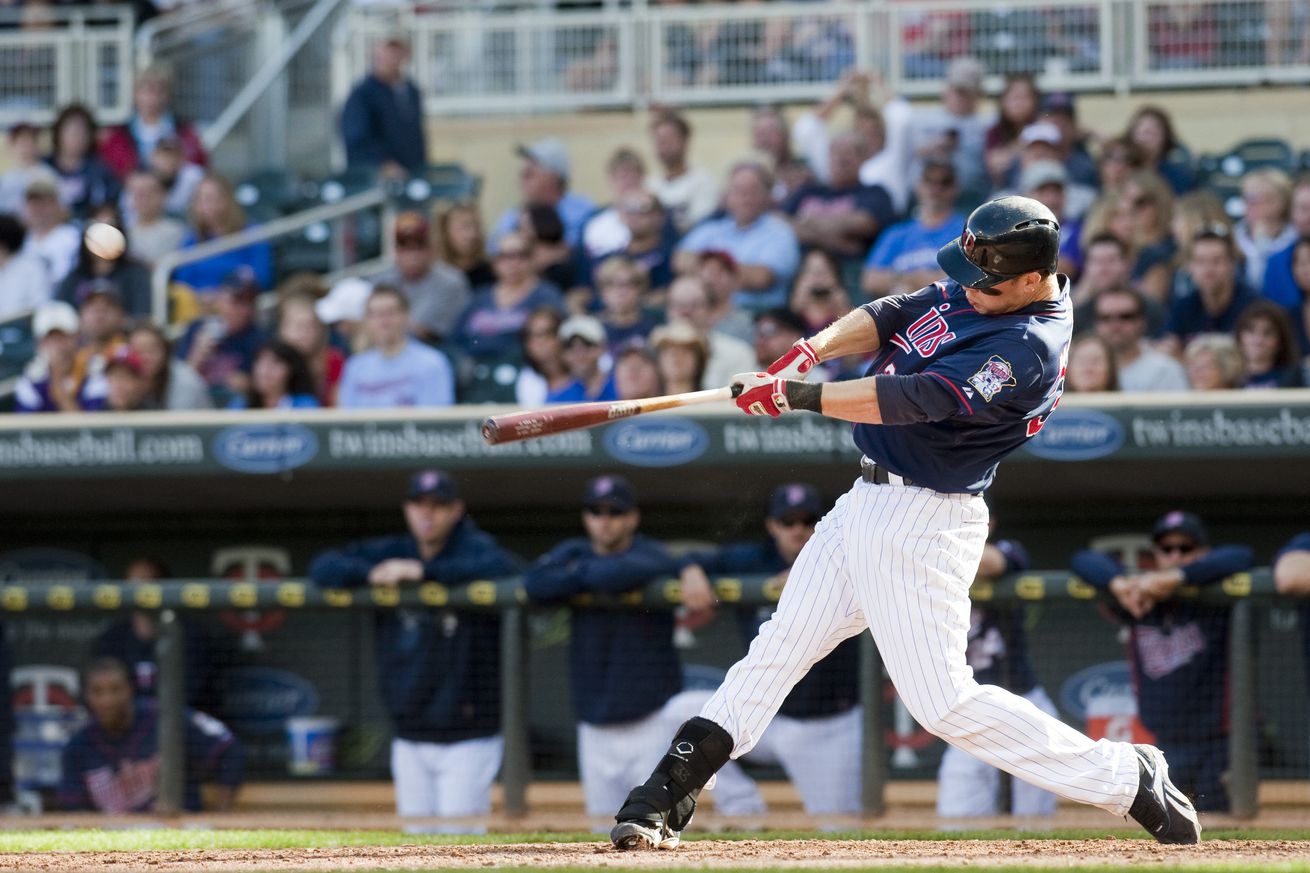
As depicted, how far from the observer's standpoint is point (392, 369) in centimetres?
767

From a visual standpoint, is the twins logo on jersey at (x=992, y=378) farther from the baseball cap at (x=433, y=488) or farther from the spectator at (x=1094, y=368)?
the baseball cap at (x=433, y=488)

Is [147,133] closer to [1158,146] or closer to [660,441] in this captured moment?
[660,441]

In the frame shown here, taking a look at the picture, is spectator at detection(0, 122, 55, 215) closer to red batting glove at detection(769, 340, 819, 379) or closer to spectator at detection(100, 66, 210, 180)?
spectator at detection(100, 66, 210, 180)

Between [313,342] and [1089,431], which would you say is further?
[313,342]

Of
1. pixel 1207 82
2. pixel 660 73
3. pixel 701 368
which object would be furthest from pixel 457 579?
pixel 1207 82

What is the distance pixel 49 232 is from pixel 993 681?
19.2ft

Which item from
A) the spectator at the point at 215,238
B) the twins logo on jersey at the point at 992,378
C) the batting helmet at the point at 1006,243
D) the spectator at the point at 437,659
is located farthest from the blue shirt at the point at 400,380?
the twins logo on jersey at the point at 992,378

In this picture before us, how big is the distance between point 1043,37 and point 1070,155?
69.3 inches

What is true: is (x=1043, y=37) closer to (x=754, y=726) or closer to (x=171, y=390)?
(x=171, y=390)

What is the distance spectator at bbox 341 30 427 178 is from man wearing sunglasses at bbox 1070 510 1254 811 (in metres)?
5.22

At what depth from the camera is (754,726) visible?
172 inches

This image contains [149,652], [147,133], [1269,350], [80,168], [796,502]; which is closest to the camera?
[796,502]

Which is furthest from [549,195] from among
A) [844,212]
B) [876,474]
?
[876,474]

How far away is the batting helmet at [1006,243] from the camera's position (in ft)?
13.4
